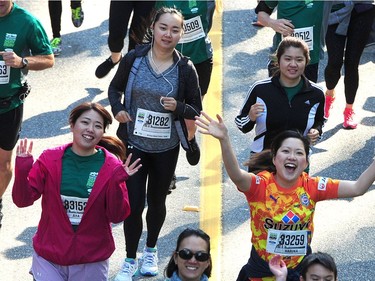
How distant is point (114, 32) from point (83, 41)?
2096 mm

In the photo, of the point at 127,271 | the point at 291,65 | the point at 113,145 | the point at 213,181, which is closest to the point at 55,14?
the point at 213,181

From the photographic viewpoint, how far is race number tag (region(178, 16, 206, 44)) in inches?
382

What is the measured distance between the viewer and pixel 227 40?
13.0 metres

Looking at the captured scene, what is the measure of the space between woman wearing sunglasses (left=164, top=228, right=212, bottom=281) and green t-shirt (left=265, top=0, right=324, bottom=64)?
10.1ft

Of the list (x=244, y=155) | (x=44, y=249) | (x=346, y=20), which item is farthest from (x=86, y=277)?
(x=346, y=20)

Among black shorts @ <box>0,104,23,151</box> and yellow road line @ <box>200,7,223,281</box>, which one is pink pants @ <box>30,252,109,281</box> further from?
black shorts @ <box>0,104,23,151</box>

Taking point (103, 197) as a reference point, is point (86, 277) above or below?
below

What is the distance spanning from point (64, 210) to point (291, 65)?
1.88m

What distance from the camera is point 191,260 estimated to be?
683 centimetres

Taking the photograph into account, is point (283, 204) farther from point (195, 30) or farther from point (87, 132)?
point (195, 30)

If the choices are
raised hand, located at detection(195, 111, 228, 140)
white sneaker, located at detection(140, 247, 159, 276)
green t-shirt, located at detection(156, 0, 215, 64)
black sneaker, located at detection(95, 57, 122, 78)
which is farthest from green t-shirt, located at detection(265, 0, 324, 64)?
raised hand, located at detection(195, 111, 228, 140)

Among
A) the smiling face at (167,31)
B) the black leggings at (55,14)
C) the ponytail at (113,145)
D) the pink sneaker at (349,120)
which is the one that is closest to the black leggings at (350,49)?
the pink sneaker at (349,120)

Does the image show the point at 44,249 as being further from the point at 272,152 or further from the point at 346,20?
the point at 346,20

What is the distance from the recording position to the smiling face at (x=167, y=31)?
26.7ft
